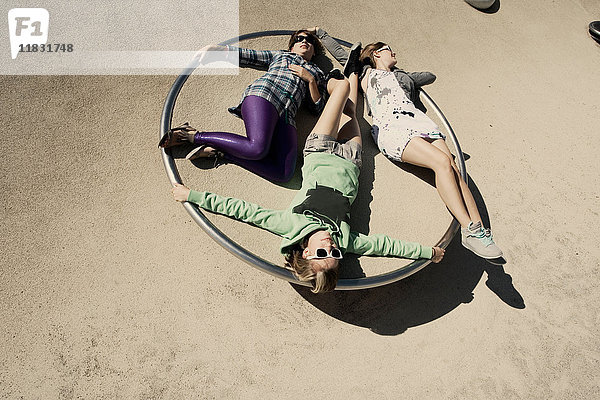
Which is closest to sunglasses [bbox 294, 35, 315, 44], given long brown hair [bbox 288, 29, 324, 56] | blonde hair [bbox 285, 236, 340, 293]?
long brown hair [bbox 288, 29, 324, 56]

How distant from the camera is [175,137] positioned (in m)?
3.99

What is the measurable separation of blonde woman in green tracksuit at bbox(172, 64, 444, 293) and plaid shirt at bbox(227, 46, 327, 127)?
1.16 ft

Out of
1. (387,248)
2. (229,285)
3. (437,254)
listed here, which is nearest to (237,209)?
(229,285)

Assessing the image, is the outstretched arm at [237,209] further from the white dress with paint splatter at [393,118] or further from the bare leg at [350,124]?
the white dress with paint splatter at [393,118]

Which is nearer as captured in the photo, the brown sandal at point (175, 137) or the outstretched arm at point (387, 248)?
the outstretched arm at point (387, 248)

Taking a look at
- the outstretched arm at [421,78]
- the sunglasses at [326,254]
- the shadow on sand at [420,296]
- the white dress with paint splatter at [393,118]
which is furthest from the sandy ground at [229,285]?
the outstretched arm at [421,78]

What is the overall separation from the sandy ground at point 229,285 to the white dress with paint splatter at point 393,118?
245mm

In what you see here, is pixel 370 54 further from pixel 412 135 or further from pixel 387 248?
pixel 387 248

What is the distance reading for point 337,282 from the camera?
11.7ft

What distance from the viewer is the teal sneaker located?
12.5 feet

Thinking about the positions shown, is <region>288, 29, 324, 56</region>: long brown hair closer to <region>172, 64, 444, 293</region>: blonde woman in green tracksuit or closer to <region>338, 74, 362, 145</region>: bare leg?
<region>338, 74, 362, 145</region>: bare leg

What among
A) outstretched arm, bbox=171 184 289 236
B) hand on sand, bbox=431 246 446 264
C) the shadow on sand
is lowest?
the shadow on sand

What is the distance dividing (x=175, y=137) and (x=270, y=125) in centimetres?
82

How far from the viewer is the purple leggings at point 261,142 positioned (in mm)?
3947
